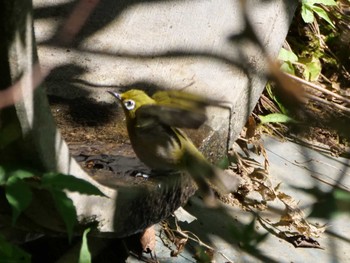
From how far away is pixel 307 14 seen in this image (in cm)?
536

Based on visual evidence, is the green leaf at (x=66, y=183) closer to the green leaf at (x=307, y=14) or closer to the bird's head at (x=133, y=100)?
the bird's head at (x=133, y=100)

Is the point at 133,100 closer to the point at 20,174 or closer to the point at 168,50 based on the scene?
the point at 168,50

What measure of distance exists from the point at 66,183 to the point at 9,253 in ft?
1.01

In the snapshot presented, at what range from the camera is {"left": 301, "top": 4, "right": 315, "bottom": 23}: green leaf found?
17.5 feet

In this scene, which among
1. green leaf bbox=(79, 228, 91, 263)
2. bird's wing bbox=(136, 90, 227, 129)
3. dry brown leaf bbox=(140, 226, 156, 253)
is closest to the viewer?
bird's wing bbox=(136, 90, 227, 129)

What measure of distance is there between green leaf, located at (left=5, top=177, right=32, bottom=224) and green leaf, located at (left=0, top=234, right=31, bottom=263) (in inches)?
9.1

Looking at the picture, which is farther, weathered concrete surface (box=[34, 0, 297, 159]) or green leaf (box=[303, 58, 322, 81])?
green leaf (box=[303, 58, 322, 81])

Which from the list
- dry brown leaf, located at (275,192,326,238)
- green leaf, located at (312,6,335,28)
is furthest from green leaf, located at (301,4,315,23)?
dry brown leaf, located at (275,192,326,238)

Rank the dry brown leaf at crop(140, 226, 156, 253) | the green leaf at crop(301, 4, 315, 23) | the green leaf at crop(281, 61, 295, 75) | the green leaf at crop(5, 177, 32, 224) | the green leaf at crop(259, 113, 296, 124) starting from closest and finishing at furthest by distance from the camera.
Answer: the green leaf at crop(5, 177, 32, 224) < the dry brown leaf at crop(140, 226, 156, 253) < the green leaf at crop(259, 113, 296, 124) < the green leaf at crop(281, 61, 295, 75) < the green leaf at crop(301, 4, 315, 23)

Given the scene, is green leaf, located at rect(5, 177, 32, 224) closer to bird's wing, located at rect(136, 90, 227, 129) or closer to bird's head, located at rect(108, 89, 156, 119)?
bird's wing, located at rect(136, 90, 227, 129)

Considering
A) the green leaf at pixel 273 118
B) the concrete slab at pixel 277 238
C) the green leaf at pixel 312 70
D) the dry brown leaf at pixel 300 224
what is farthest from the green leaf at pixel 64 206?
the green leaf at pixel 312 70

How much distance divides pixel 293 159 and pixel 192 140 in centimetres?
146

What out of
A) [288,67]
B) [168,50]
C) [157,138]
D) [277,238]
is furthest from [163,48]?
[288,67]

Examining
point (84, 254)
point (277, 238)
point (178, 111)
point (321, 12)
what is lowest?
point (277, 238)
